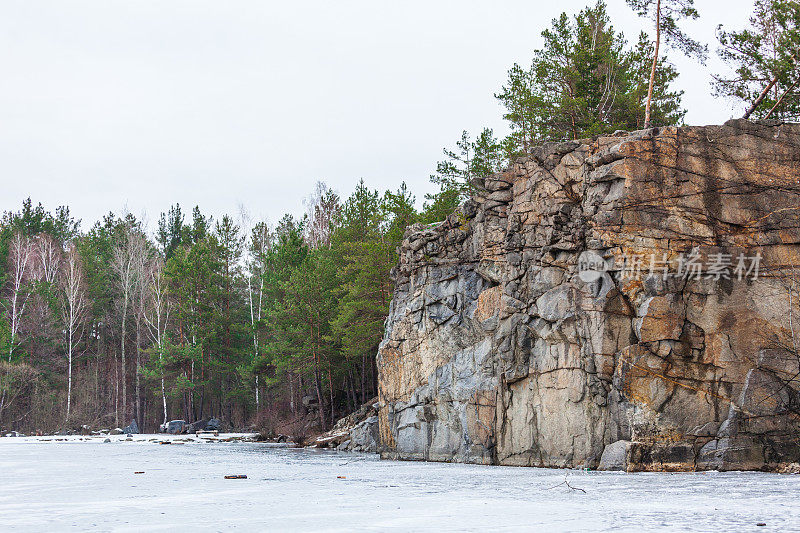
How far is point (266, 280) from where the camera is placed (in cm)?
5919

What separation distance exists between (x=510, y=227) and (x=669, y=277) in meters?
7.02

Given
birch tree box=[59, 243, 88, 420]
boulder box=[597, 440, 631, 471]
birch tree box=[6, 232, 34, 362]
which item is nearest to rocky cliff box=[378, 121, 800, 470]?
boulder box=[597, 440, 631, 471]

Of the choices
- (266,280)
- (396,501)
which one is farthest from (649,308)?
(266,280)

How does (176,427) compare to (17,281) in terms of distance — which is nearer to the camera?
(176,427)

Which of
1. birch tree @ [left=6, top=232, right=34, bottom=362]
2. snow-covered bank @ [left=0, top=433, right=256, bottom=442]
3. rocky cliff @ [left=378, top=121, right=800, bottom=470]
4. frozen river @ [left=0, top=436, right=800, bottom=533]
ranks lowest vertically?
snow-covered bank @ [left=0, top=433, right=256, bottom=442]

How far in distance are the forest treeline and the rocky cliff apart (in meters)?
5.29

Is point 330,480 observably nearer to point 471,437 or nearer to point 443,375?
point 471,437

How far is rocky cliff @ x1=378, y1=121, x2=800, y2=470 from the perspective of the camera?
21.7 meters

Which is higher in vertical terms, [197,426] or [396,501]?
[396,501]

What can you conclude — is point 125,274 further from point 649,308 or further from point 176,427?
point 649,308

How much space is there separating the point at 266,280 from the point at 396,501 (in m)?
47.7

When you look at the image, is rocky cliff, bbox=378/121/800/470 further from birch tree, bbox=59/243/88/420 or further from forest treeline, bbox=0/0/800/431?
birch tree, bbox=59/243/88/420

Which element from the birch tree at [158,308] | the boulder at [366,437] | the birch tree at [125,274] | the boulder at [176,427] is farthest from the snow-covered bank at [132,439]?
the boulder at [366,437]

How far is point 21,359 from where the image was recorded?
59312mm
